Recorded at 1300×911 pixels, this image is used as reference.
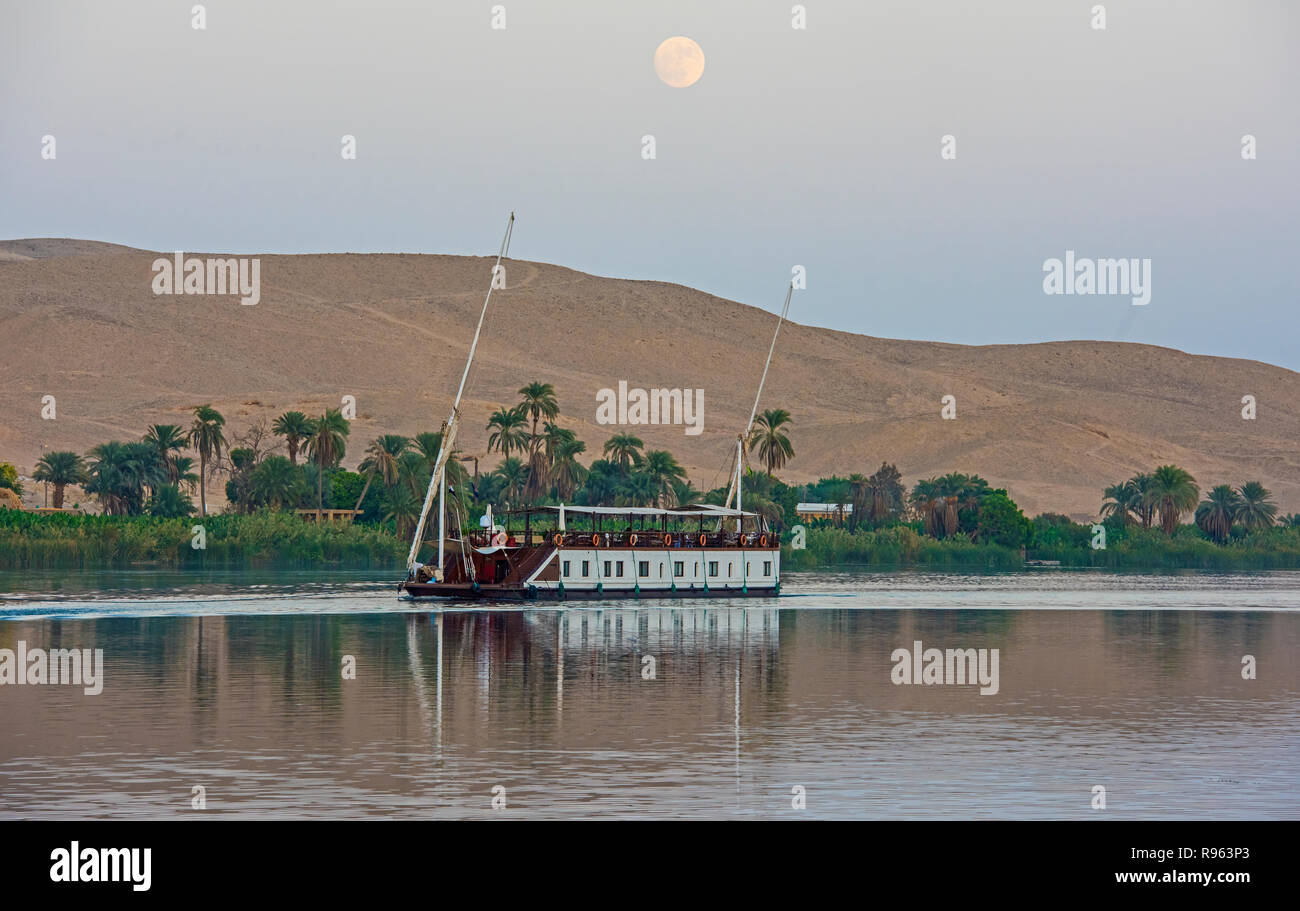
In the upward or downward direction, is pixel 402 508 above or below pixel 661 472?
below

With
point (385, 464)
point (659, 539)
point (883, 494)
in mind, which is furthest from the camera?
point (883, 494)

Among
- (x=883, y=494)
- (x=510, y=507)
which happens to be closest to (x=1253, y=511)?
(x=883, y=494)

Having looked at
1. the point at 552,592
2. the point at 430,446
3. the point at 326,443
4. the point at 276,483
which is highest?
the point at 326,443

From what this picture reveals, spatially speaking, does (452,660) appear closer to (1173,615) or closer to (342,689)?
(342,689)

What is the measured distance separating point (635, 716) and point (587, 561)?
148 feet

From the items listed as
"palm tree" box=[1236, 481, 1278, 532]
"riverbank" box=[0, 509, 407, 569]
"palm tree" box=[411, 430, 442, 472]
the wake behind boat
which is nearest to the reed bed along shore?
"riverbank" box=[0, 509, 407, 569]

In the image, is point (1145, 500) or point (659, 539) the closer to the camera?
point (659, 539)

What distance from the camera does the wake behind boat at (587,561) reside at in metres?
80.4

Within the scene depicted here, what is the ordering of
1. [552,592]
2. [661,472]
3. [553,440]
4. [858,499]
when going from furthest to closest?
[858,499] → [661,472] → [553,440] → [552,592]

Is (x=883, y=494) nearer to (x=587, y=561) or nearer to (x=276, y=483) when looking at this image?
(x=276, y=483)

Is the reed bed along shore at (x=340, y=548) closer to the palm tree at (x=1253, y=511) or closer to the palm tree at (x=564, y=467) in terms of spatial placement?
the palm tree at (x=1253, y=511)

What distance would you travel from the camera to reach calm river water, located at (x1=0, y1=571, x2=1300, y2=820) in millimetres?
28656

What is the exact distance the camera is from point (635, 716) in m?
38.8

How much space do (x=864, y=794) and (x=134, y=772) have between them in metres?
12.2
